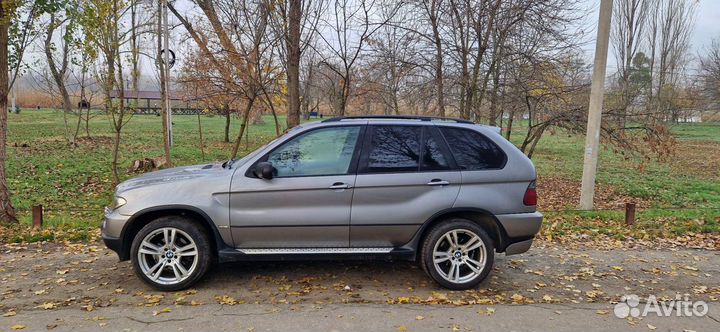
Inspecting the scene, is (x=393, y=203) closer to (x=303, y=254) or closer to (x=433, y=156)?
(x=433, y=156)

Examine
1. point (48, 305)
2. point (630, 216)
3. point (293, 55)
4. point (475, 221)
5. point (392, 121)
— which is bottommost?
point (48, 305)

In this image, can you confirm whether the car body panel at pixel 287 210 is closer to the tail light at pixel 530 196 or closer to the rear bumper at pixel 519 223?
the rear bumper at pixel 519 223

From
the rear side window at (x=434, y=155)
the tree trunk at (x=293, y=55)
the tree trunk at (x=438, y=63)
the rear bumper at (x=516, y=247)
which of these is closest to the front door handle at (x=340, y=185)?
the rear side window at (x=434, y=155)

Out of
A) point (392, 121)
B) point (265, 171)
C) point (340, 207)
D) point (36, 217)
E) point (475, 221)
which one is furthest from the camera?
point (36, 217)

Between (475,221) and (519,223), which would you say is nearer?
(519,223)

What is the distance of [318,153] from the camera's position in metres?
4.70

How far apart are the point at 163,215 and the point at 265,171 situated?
1.15 meters

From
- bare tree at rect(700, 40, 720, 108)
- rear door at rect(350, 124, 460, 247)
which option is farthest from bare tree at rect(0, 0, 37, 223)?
bare tree at rect(700, 40, 720, 108)

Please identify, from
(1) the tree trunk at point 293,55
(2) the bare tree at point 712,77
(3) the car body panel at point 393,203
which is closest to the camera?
(3) the car body panel at point 393,203

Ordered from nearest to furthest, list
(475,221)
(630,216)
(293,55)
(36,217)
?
(475,221) → (36,217) → (630,216) → (293,55)

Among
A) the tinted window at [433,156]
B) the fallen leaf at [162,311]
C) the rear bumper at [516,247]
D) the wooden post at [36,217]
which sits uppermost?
the tinted window at [433,156]

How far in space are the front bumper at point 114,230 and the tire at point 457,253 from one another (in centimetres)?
299

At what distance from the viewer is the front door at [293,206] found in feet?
14.7

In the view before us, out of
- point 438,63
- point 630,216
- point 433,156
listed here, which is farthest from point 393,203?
point 438,63
